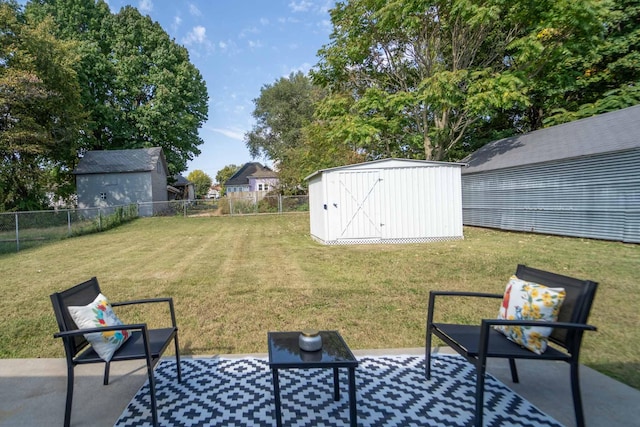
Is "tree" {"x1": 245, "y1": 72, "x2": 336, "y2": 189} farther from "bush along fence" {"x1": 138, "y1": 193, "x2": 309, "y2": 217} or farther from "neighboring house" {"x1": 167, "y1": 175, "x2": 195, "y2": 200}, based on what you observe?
"neighboring house" {"x1": 167, "y1": 175, "x2": 195, "y2": 200}

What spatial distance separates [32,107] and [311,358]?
80.3 ft

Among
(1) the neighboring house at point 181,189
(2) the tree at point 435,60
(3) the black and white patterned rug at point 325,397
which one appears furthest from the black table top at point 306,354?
(1) the neighboring house at point 181,189

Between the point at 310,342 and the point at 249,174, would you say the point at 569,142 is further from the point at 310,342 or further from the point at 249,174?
the point at 249,174

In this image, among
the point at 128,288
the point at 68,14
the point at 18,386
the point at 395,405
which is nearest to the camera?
the point at 395,405

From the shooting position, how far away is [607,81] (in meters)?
16.2

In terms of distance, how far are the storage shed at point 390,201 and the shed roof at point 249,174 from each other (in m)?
35.6

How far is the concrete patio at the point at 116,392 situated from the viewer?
221 cm

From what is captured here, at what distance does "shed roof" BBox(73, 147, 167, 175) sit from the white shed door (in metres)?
19.3

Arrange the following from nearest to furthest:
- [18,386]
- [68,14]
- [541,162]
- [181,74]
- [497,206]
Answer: [18,386] → [541,162] → [497,206] → [68,14] → [181,74]

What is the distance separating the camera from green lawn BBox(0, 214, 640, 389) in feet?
11.8

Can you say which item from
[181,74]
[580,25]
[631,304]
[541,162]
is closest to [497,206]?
[541,162]

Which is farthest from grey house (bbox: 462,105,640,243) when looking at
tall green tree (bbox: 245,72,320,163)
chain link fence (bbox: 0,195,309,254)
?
tall green tree (bbox: 245,72,320,163)

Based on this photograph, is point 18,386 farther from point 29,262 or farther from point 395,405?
Answer: point 29,262

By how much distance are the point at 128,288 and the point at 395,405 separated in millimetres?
4911
